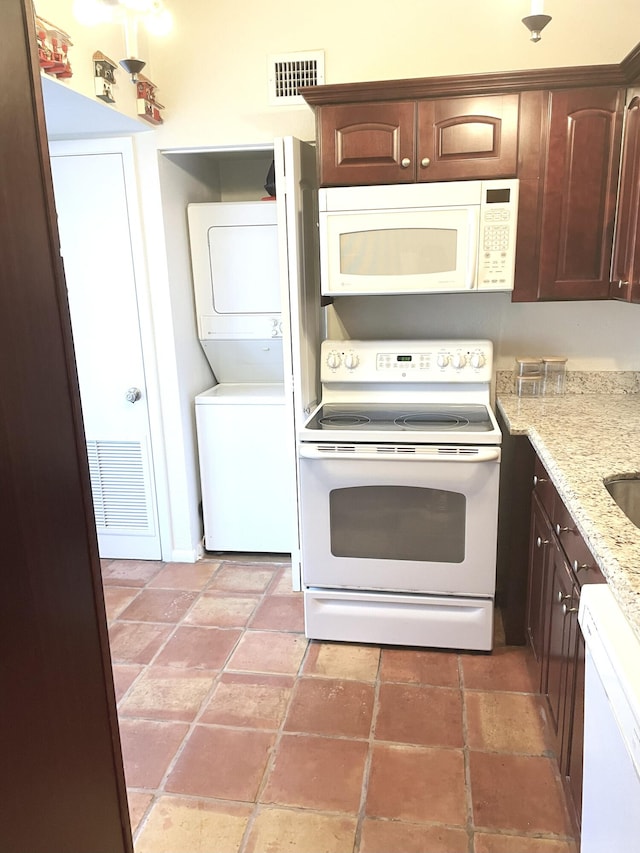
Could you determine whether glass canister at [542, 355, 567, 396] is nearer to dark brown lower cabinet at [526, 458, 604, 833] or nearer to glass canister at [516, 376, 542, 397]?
glass canister at [516, 376, 542, 397]

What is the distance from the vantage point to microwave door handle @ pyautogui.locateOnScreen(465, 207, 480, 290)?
2.38m

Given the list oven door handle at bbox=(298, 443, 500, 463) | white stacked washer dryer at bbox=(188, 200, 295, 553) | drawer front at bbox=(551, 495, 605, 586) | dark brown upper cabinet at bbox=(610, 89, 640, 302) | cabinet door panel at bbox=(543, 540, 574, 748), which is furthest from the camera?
white stacked washer dryer at bbox=(188, 200, 295, 553)

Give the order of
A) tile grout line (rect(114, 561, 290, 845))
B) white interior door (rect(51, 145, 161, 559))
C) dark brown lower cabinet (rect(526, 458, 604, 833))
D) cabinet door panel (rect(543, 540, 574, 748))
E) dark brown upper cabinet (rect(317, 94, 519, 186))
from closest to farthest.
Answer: dark brown lower cabinet (rect(526, 458, 604, 833)) → cabinet door panel (rect(543, 540, 574, 748)) → tile grout line (rect(114, 561, 290, 845)) → dark brown upper cabinet (rect(317, 94, 519, 186)) → white interior door (rect(51, 145, 161, 559))

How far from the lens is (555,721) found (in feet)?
6.08

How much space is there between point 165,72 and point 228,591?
240 centimetres

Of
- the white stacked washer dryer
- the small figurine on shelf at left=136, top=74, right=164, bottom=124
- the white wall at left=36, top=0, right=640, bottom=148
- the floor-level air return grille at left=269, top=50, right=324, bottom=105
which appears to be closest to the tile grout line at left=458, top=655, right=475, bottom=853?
the white stacked washer dryer

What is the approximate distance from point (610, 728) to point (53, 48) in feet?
7.80

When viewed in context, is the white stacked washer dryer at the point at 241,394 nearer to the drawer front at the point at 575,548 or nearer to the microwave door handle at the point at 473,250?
the microwave door handle at the point at 473,250

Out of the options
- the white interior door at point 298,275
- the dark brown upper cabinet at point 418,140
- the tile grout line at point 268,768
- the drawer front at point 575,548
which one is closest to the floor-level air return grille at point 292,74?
the white interior door at point 298,275

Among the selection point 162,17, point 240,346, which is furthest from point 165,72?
point 240,346

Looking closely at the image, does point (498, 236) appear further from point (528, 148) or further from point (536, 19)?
point (536, 19)

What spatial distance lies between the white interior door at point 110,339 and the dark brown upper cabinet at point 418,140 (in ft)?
3.43

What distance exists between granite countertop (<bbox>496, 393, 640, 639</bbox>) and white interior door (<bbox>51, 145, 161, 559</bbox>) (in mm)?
1815

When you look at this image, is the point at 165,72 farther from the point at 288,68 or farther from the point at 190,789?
the point at 190,789
